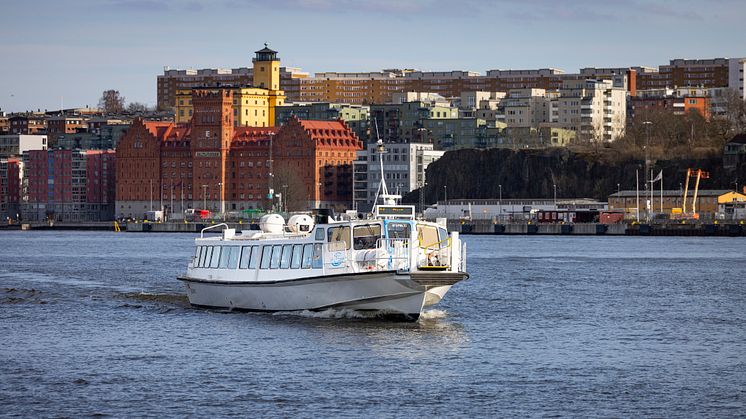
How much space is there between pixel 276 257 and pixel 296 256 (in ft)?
4.69

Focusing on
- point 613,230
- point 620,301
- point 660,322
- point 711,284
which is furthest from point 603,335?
point 613,230

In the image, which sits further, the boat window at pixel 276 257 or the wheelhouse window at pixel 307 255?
the boat window at pixel 276 257

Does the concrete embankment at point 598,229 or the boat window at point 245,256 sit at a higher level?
the boat window at point 245,256

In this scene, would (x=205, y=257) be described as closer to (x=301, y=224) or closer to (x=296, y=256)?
(x=301, y=224)

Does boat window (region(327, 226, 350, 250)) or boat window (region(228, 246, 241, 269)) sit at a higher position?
boat window (region(327, 226, 350, 250))

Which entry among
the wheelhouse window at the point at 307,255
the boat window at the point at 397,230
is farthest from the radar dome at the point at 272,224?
the boat window at the point at 397,230

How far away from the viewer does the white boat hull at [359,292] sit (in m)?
48.9

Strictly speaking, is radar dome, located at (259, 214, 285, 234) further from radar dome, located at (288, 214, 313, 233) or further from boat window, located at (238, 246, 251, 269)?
boat window, located at (238, 246, 251, 269)

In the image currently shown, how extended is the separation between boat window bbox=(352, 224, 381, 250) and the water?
2688 mm

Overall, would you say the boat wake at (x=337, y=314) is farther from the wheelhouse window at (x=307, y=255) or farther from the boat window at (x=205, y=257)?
the boat window at (x=205, y=257)

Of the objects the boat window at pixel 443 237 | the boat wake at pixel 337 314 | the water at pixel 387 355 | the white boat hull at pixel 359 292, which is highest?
the boat window at pixel 443 237

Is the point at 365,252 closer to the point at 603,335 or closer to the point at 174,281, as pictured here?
the point at 603,335

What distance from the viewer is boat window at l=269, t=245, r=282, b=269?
5350 centimetres

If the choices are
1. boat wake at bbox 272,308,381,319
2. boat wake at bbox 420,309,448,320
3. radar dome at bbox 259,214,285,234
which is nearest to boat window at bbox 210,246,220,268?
radar dome at bbox 259,214,285,234
